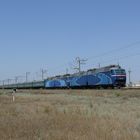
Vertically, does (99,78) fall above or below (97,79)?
above

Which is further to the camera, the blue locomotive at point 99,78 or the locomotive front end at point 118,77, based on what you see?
the blue locomotive at point 99,78

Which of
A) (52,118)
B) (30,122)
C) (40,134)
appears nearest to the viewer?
(40,134)

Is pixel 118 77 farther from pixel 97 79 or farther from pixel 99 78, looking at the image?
pixel 97 79

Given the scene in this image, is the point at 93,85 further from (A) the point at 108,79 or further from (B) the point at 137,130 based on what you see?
(B) the point at 137,130

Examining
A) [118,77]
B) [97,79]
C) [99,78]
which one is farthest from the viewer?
[97,79]

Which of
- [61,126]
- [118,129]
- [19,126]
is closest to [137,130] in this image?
[118,129]

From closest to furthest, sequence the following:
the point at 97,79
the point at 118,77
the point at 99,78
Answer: the point at 118,77 → the point at 99,78 → the point at 97,79

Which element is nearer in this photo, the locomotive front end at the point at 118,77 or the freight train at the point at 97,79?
the locomotive front end at the point at 118,77

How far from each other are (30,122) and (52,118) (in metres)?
1.60

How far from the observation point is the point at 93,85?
7275 cm

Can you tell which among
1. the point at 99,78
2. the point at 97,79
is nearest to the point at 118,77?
the point at 99,78

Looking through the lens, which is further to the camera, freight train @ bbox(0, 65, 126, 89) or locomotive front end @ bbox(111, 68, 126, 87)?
freight train @ bbox(0, 65, 126, 89)

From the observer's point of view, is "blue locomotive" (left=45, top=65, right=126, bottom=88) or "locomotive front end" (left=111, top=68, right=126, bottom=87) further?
"blue locomotive" (left=45, top=65, right=126, bottom=88)

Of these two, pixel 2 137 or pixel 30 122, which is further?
pixel 30 122
